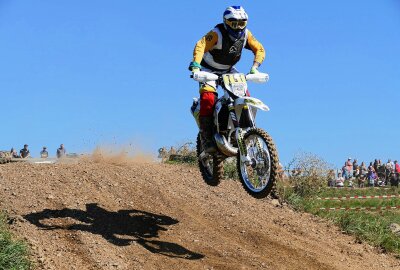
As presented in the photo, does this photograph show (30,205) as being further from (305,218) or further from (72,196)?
(305,218)

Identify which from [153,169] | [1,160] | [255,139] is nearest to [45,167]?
[1,160]

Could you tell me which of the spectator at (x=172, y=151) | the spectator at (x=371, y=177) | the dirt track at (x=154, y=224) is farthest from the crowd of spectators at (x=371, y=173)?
the dirt track at (x=154, y=224)

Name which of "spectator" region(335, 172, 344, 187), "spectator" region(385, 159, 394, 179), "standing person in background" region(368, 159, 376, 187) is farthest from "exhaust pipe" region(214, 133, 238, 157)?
"spectator" region(385, 159, 394, 179)

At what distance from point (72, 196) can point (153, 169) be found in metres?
3.00

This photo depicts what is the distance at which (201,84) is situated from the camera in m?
10.5

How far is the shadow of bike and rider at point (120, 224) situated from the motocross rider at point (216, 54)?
1.84 meters

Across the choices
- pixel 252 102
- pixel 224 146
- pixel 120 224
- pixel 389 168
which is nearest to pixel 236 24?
pixel 252 102

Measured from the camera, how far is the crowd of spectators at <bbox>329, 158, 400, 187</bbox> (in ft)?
88.5

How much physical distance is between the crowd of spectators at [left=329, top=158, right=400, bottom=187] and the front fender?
58.9 feet

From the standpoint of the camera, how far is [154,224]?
11.3 m

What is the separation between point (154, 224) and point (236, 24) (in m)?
4.03

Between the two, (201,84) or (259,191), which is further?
(201,84)

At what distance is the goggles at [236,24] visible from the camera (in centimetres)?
1007

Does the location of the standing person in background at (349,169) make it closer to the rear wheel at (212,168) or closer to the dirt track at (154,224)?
the dirt track at (154,224)
